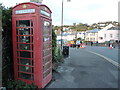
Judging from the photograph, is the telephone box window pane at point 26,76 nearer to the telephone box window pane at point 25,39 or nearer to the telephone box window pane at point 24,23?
the telephone box window pane at point 25,39

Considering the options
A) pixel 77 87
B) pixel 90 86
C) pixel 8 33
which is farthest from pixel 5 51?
pixel 90 86

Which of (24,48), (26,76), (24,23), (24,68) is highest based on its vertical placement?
(24,23)

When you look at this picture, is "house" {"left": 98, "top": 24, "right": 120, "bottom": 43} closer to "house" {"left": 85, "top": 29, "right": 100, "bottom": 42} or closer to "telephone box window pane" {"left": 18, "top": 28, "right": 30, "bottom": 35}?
"house" {"left": 85, "top": 29, "right": 100, "bottom": 42}

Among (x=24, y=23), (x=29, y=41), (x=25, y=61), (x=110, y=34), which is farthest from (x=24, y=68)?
(x=110, y=34)

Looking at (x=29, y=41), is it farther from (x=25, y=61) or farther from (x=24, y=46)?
(x=25, y=61)

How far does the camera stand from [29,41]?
366 centimetres

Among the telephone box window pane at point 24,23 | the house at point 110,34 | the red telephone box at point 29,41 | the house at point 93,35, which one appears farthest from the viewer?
the house at point 93,35

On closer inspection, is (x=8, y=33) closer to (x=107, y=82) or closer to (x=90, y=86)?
(x=90, y=86)

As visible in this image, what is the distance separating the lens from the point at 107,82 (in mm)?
4598

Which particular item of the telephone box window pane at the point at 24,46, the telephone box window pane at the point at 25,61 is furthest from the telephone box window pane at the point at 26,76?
the telephone box window pane at the point at 24,46

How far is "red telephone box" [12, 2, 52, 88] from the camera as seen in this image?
3.49 meters

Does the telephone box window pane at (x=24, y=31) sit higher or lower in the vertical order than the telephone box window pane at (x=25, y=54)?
higher

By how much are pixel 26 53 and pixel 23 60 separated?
27cm

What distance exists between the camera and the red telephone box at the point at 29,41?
11.5ft
